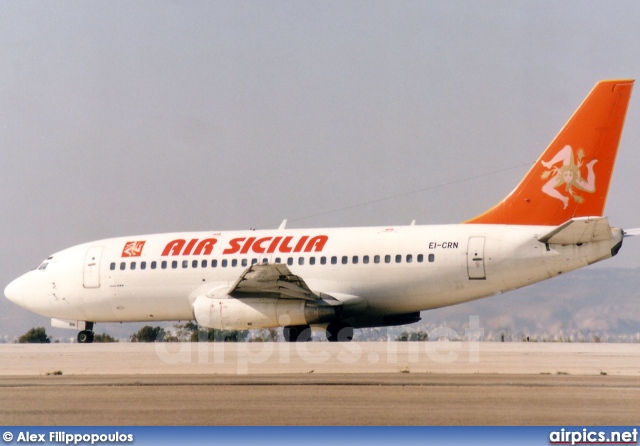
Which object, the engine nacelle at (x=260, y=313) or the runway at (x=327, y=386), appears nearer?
the runway at (x=327, y=386)

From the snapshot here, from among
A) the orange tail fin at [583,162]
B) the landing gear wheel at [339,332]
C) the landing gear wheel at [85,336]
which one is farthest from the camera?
the landing gear wheel at [85,336]

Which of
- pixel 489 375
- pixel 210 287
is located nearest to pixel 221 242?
pixel 210 287

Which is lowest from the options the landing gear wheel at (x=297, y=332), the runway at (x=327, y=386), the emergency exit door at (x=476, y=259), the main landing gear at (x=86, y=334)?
the runway at (x=327, y=386)

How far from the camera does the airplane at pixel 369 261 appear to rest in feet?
74.5

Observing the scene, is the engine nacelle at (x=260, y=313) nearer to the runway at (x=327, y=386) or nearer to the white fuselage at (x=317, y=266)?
the white fuselage at (x=317, y=266)

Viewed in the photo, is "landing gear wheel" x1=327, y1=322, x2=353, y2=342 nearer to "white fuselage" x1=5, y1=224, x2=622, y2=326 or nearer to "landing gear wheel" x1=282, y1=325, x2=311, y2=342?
"landing gear wheel" x1=282, y1=325, x2=311, y2=342

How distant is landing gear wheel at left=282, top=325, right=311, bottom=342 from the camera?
2484cm

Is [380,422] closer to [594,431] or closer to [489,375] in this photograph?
[594,431]

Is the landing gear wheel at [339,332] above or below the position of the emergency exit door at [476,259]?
below

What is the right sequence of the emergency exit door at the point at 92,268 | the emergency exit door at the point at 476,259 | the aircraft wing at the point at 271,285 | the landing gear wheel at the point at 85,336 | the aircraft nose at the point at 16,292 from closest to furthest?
the emergency exit door at the point at 476,259 → the aircraft wing at the point at 271,285 → the emergency exit door at the point at 92,268 → the landing gear wheel at the point at 85,336 → the aircraft nose at the point at 16,292

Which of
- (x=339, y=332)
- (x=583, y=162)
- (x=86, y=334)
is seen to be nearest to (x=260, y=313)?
(x=339, y=332)

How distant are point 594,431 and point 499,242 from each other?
14.5m

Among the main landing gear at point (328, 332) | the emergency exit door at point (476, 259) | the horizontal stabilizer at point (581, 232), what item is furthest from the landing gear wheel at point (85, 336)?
the horizontal stabilizer at point (581, 232)

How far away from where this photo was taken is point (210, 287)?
25.8 meters
